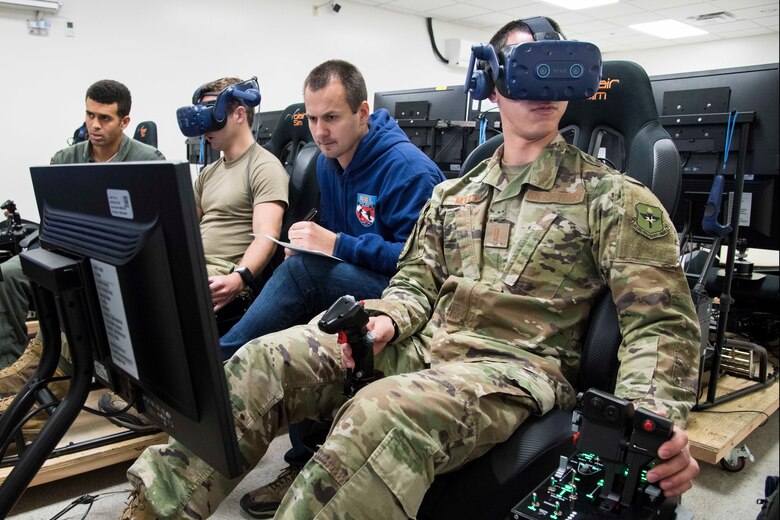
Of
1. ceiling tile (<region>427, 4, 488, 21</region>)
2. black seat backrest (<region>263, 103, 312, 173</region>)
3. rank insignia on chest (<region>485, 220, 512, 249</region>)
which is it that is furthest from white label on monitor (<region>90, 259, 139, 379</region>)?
ceiling tile (<region>427, 4, 488, 21</region>)

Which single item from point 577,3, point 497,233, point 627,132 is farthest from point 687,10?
point 497,233

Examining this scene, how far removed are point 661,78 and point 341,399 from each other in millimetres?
1643

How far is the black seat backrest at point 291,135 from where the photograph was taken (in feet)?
8.48

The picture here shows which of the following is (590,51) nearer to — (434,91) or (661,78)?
(661,78)

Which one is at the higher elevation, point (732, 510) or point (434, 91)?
point (434, 91)

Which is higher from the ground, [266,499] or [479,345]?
[479,345]

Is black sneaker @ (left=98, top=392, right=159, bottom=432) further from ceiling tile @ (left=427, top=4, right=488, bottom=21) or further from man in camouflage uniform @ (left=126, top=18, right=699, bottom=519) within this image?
ceiling tile @ (left=427, top=4, right=488, bottom=21)

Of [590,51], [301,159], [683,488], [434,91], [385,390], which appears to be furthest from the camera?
[434,91]

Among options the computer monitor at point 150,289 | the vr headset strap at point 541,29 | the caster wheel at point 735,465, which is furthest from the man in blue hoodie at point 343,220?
the caster wheel at point 735,465

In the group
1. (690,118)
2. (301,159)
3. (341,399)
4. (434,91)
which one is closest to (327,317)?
(341,399)

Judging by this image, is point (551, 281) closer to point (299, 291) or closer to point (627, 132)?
point (627, 132)

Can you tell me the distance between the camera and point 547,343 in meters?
1.20

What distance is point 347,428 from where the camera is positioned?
36.5 inches

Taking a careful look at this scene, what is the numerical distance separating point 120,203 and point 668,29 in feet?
30.3
